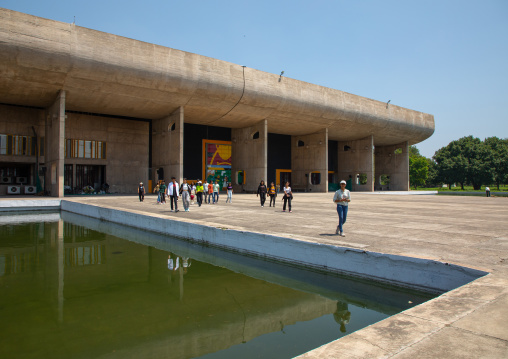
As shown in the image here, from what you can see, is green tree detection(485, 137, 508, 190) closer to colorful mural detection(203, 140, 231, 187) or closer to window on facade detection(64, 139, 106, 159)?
colorful mural detection(203, 140, 231, 187)

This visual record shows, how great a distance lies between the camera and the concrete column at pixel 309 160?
42.2m

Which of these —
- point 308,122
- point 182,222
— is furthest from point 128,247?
point 308,122

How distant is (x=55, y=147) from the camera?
2769 centimetres

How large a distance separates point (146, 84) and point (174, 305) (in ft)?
77.4

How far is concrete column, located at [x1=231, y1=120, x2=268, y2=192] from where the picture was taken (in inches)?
1432

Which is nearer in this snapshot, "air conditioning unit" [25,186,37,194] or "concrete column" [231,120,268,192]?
"air conditioning unit" [25,186,37,194]

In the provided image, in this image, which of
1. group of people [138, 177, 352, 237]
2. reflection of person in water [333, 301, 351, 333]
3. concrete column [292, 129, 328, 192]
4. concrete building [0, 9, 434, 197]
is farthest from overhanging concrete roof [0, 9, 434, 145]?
reflection of person in water [333, 301, 351, 333]

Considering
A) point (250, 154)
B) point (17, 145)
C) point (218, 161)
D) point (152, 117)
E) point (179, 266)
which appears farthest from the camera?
point (218, 161)

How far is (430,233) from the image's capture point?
9539mm

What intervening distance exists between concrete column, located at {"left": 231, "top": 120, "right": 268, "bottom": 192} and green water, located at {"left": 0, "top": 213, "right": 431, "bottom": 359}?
2683cm

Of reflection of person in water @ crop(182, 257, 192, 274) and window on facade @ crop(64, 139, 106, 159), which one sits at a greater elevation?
window on facade @ crop(64, 139, 106, 159)

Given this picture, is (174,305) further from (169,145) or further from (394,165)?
(394,165)

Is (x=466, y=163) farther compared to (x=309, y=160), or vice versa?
(x=466, y=163)

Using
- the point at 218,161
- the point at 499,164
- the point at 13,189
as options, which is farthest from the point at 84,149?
the point at 499,164
